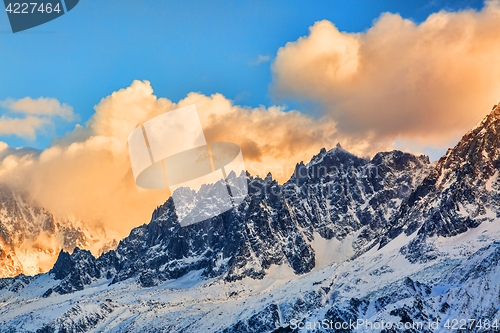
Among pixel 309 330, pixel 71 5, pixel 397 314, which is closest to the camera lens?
pixel 71 5

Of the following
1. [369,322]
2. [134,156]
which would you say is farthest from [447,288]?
[134,156]

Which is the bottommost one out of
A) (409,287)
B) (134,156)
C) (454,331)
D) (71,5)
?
(454,331)

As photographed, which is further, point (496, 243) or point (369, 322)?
point (496, 243)

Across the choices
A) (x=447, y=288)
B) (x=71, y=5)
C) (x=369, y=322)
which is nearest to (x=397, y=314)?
(x=369, y=322)

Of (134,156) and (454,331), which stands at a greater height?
(134,156)

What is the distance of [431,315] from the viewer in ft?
521

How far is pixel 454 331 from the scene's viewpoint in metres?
148

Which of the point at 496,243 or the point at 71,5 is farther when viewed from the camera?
the point at 496,243

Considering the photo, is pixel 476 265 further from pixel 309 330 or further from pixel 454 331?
pixel 309 330

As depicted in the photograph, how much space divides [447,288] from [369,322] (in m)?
40.8

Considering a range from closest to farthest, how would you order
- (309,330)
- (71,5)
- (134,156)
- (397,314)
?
(71,5), (397,314), (309,330), (134,156)

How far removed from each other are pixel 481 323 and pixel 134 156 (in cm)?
15025

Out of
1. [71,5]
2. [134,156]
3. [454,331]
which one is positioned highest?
[71,5]

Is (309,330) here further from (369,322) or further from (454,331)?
(454,331)
